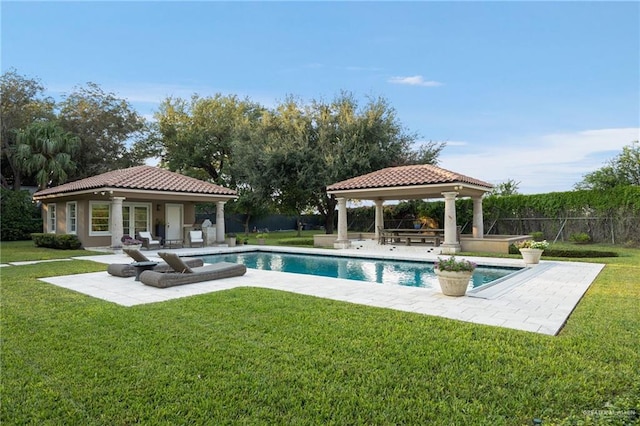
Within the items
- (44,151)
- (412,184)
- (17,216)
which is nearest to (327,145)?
(412,184)

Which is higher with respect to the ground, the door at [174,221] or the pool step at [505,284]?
the door at [174,221]

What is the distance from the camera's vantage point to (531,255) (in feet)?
40.4

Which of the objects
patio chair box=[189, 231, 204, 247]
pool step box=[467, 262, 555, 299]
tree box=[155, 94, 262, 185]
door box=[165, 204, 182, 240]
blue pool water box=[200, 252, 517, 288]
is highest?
tree box=[155, 94, 262, 185]

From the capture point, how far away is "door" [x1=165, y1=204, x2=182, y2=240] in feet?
71.9

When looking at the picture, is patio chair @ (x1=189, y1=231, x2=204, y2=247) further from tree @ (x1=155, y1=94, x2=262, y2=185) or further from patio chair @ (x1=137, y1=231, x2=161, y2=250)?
tree @ (x1=155, y1=94, x2=262, y2=185)

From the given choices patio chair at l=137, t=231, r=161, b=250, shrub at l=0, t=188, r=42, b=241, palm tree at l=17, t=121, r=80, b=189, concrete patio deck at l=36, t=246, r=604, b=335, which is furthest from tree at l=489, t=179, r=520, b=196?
shrub at l=0, t=188, r=42, b=241

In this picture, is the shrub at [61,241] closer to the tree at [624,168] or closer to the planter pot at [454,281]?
the planter pot at [454,281]

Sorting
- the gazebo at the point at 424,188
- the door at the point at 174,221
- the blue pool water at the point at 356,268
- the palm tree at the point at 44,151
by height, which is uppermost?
the palm tree at the point at 44,151

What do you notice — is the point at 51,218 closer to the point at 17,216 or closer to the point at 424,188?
the point at 17,216

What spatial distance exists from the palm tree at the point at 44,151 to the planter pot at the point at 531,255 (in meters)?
26.0

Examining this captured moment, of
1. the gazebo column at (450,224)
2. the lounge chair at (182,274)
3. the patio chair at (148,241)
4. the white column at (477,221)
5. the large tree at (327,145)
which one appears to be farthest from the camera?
the large tree at (327,145)

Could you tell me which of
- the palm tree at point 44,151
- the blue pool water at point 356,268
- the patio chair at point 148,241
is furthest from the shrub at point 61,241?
the palm tree at point 44,151

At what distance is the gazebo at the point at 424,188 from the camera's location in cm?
1758

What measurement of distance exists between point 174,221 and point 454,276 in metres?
18.2
